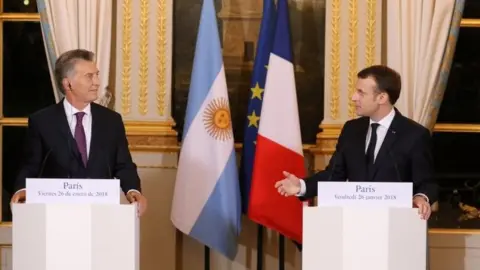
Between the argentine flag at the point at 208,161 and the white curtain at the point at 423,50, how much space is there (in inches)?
35.3

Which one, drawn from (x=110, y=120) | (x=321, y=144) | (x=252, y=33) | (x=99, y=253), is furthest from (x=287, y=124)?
(x=99, y=253)

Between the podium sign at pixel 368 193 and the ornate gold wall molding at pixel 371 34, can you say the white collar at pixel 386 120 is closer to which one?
the podium sign at pixel 368 193

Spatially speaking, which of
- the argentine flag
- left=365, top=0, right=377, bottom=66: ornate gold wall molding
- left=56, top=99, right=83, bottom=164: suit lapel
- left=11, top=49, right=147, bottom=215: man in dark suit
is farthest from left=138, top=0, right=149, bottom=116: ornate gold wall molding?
left=365, top=0, right=377, bottom=66: ornate gold wall molding

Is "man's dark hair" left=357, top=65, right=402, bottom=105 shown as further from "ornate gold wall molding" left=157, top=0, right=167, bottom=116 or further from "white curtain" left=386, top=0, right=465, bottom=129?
"ornate gold wall molding" left=157, top=0, right=167, bottom=116

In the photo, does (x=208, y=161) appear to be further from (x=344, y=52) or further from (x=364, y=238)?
(x=364, y=238)

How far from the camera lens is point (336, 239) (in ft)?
11.1

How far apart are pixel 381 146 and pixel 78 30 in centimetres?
173

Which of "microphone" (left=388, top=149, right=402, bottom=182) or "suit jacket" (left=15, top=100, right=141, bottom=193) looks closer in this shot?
"microphone" (left=388, top=149, right=402, bottom=182)

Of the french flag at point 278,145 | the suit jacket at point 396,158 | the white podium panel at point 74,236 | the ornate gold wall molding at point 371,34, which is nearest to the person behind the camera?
the white podium panel at point 74,236

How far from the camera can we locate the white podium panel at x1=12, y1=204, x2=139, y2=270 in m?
3.36

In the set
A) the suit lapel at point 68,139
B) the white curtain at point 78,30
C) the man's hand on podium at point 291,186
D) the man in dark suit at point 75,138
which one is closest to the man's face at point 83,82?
the man in dark suit at point 75,138

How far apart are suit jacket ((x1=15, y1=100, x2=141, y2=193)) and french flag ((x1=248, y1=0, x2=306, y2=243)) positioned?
87 centimetres

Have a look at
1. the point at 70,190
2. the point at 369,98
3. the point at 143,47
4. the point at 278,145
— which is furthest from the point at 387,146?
the point at 143,47

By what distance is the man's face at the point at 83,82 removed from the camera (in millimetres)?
3758
